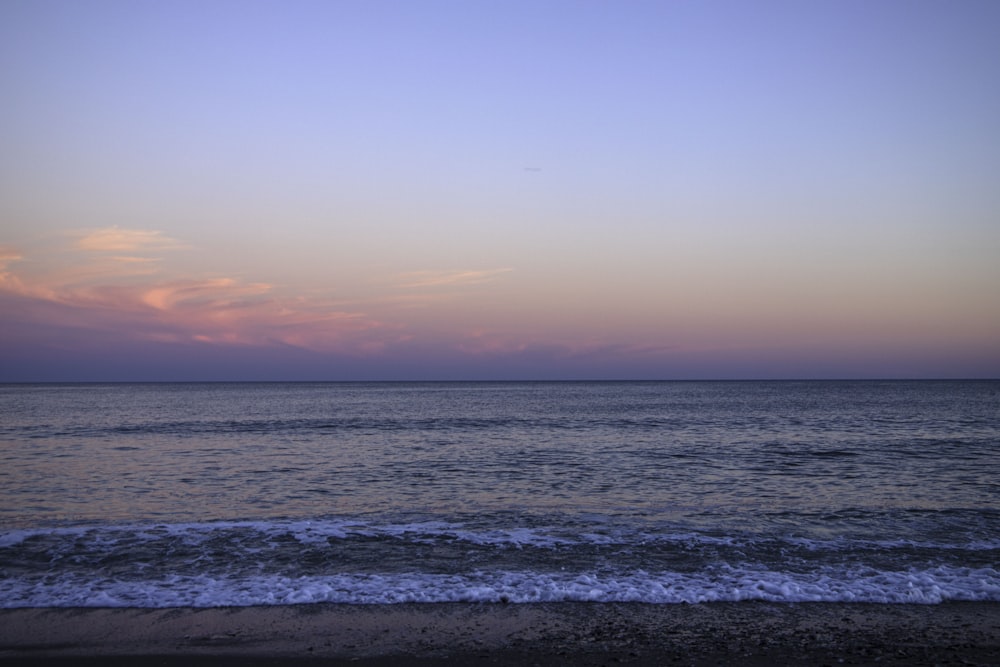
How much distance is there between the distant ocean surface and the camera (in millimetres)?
10945

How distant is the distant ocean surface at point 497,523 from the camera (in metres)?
10.9

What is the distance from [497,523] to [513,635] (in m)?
6.75

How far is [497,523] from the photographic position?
15.6m

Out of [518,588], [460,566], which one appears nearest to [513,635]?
[518,588]

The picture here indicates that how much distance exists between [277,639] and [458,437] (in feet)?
92.8

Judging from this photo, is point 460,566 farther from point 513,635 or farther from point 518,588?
point 513,635

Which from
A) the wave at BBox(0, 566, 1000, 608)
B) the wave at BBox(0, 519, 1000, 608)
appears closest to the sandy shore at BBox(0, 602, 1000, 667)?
the wave at BBox(0, 566, 1000, 608)

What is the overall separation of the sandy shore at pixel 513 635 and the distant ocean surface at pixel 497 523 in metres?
0.56

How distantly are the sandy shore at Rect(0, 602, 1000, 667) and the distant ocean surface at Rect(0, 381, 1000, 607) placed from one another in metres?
0.56

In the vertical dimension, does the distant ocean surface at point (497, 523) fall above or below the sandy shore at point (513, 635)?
below

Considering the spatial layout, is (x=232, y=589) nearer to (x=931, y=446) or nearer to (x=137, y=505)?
(x=137, y=505)

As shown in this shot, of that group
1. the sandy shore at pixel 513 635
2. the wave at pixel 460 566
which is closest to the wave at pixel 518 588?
the wave at pixel 460 566

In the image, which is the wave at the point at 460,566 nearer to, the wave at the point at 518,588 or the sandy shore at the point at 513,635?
the wave at the point at 518,588

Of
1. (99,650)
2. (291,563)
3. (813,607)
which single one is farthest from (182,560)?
(813,607)
